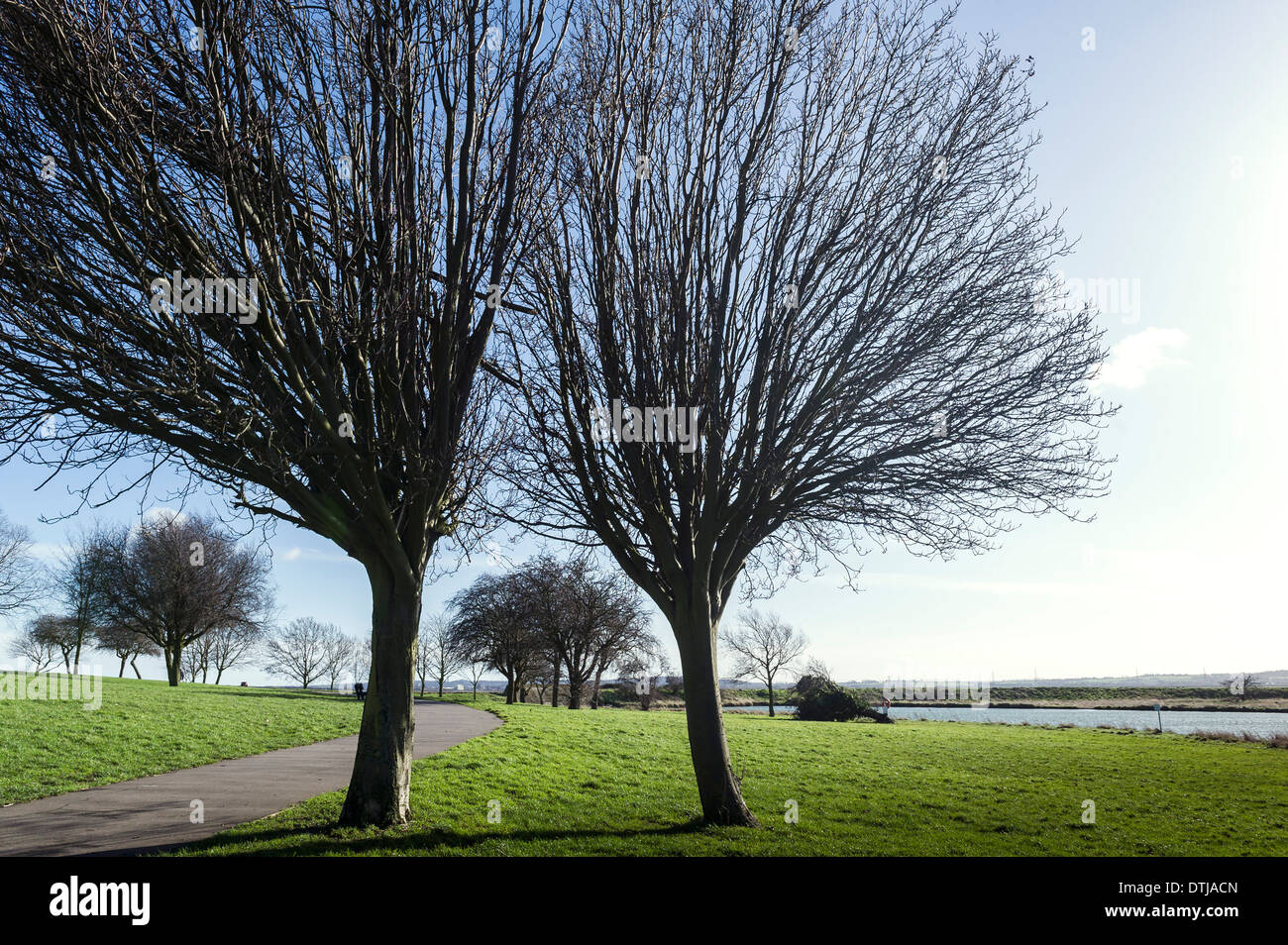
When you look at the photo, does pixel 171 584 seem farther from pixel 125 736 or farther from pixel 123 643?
pixel 125 736

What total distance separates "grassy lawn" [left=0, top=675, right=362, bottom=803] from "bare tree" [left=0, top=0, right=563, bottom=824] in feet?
18.1

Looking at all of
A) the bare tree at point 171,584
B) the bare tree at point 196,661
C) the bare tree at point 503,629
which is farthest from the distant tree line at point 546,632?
the bare tree at point 196,661

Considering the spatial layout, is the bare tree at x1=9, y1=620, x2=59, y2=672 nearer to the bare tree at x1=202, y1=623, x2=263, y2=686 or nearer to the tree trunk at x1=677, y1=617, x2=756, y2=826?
the bare tree at x1=202, y1=623, x2=263, y2=686

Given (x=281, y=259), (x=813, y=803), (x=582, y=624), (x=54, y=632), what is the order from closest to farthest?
(x=281, y=259)
(x=813, y=803)
(x=582, y=624)
(x=54, y=632)

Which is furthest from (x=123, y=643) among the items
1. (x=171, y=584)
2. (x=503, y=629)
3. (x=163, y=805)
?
(x=163, y=805)

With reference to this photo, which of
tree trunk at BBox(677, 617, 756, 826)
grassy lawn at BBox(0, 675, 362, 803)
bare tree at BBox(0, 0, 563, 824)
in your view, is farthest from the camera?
grassy lawn at BBox(0, 675, 362, 803)

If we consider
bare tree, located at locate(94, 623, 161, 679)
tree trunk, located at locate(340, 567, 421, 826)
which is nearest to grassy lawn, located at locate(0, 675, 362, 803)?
tree trunk, located at locate(340, 567, 421, 826)

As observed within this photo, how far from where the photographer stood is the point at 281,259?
7809 mm

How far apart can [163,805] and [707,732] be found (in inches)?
271

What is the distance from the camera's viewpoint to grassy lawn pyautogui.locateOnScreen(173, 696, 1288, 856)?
7.95 m

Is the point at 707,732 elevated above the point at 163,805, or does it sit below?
above

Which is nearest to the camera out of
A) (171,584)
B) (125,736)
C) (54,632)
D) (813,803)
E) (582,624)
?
(813,803)

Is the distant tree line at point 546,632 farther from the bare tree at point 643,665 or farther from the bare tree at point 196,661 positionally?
the bare tree at point 196,661

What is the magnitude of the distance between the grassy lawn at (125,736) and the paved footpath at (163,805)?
0.52 metres
